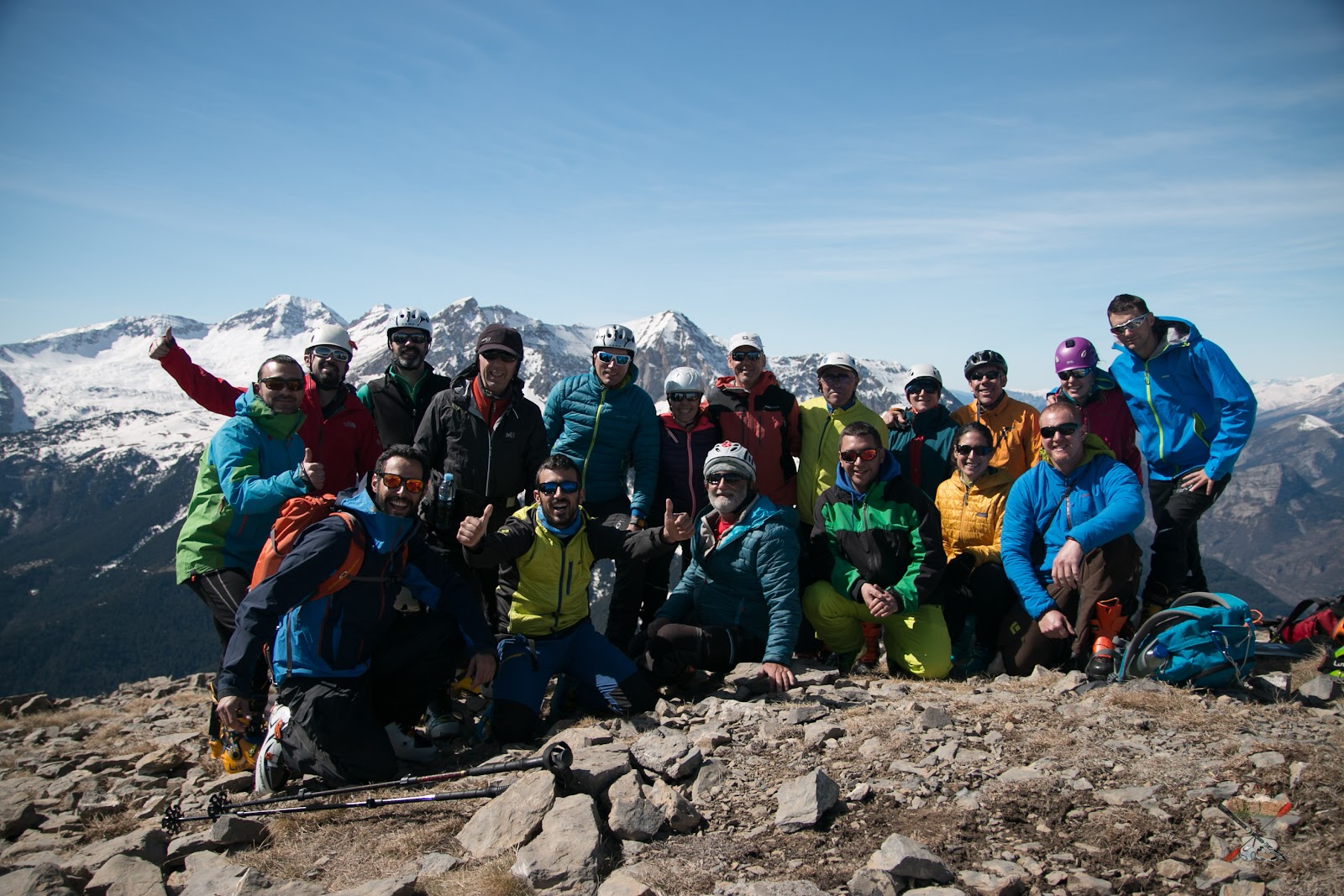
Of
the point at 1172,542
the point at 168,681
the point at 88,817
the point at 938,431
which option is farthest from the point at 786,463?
the point at 168,681

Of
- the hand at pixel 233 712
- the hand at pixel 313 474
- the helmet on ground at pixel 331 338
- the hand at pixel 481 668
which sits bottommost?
the hand at pixel 481 668

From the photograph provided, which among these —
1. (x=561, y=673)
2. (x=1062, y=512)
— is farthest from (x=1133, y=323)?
(x=561, y=673)

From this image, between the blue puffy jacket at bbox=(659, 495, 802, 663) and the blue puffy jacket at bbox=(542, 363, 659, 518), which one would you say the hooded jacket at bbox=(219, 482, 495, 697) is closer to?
the blue puffy jacket at bbox=(659, 495, 802, 663)

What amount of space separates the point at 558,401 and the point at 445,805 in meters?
5.80

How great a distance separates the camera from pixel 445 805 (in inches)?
281

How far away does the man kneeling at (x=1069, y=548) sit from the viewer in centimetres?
912

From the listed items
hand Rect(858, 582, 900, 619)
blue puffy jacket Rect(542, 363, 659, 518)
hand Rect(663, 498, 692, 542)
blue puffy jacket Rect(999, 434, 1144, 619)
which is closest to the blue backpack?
blue puffy jacket Rect(999, 434, 1144, 619)

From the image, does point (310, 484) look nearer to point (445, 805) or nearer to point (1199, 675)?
point (445, 805)

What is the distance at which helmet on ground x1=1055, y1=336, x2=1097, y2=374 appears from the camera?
37.0ft

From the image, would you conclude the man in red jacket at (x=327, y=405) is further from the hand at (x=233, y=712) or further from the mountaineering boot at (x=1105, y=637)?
→ the mountaineering boot at (x=1105, y=637)

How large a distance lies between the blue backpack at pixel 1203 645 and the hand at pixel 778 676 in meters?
3.64

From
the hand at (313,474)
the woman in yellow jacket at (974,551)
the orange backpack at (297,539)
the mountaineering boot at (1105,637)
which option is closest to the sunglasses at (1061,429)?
the woman in yellow jacket at (974,551)

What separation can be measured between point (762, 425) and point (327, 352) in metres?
6.15

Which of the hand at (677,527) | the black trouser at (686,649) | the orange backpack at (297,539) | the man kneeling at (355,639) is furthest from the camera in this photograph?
the black trouser at (686,649)
